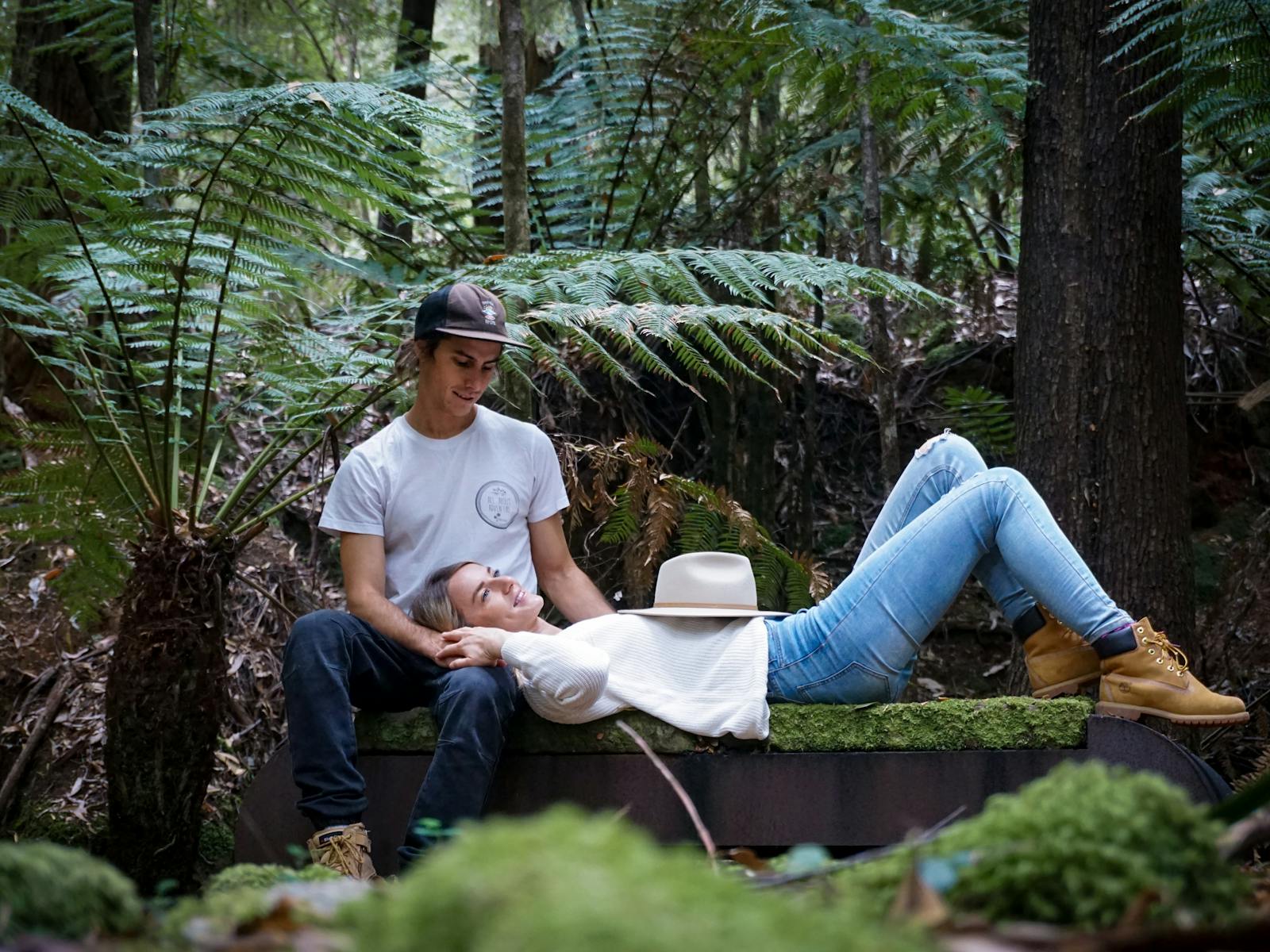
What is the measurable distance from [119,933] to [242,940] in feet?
0.80

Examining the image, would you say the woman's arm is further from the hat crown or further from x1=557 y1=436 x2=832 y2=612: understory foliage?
x1=557 y1=436 x2=832 y2=612: understory foliage

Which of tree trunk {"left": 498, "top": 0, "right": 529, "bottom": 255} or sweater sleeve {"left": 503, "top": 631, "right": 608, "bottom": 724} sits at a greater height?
tree trunk {"left": 498, "top": 0, "right": 529, "bottom": 255}

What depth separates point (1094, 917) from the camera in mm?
1079

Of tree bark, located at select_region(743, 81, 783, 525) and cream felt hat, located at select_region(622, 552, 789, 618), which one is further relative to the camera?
tree bark, located at select_region(743, 81, 783, 525)

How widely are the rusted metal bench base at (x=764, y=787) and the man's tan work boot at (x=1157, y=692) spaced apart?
7 centimetres

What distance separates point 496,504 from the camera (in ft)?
12.0

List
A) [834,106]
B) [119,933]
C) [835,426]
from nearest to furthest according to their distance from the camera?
[119,933], [834,106], [835,426]

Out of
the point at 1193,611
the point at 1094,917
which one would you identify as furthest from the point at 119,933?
the point at 1193,611

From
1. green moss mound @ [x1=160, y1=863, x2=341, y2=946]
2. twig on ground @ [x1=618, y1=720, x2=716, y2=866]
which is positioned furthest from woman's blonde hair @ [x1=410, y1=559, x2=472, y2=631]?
green moss mound @ [x1=160, y1=863, x2=341, y2=946]

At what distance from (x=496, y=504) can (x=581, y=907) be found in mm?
2888

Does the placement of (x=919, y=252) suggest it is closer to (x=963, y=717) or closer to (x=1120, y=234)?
(x=1120, y=234)

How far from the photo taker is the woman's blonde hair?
3.40m

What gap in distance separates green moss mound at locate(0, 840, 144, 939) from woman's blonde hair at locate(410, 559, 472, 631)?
2.14 meters

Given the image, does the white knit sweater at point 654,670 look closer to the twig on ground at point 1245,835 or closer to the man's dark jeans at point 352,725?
the man's dark jeans at point 352,725
